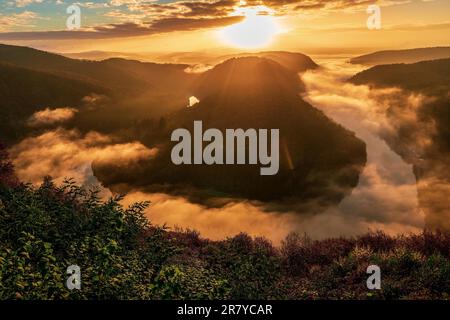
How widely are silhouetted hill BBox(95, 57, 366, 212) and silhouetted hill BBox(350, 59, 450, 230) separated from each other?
76.9ft

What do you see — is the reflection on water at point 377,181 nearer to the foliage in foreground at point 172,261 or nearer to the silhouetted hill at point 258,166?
the silhouetted hill at point 258,166

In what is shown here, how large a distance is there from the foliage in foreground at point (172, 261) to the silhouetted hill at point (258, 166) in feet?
304

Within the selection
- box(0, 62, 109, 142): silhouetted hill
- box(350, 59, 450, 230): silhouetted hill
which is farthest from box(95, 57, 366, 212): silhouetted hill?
box(0, 62, 109, 142): silhouetted hill

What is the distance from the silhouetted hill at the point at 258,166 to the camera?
119 m

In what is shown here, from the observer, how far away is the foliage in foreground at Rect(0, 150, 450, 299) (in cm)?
1198

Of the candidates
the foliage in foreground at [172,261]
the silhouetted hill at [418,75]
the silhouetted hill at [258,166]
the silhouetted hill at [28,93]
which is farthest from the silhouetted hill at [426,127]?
the silhouetted hill at [28,93]

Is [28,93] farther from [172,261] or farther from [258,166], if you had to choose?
Result: [172,261]

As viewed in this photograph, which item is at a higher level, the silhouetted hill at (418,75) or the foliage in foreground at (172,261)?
the silhouetted hill at (418,75)

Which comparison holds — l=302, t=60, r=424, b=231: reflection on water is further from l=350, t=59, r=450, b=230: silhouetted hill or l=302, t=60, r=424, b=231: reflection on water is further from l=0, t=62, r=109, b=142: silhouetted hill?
l=0, t=62, r=109, b=142: silhouetted hill

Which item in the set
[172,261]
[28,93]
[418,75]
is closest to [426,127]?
[418,75]
